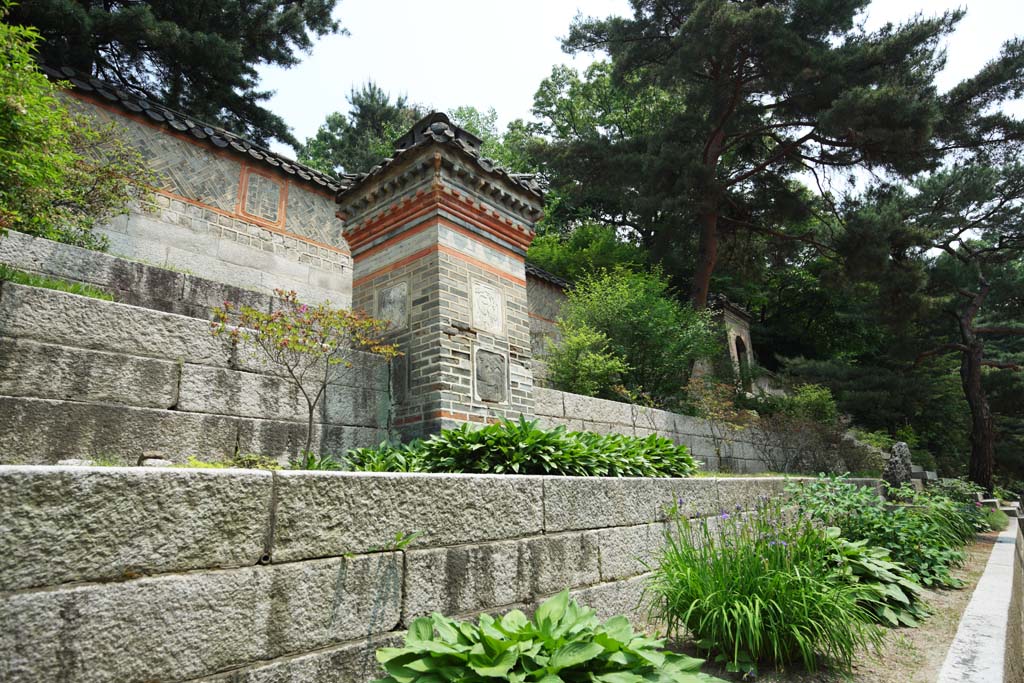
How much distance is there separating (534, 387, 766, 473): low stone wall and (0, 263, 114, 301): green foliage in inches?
176

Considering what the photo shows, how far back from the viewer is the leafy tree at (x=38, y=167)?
15.0ft

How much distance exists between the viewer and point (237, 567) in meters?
2.08

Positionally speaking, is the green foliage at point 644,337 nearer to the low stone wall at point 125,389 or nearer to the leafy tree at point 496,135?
the low stone wall at point 125,389

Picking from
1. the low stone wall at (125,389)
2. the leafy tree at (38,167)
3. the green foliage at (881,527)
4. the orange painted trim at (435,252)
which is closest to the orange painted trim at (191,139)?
the leafy tree at (38,167)

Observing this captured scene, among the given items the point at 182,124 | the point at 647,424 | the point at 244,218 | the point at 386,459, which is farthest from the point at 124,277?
the point at 647,424

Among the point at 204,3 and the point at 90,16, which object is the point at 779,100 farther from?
the point at 90,16

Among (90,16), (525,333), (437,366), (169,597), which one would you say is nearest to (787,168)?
(525,333)

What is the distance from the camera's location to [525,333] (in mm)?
7090

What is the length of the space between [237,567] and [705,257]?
1641 cm

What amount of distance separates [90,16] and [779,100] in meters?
16.8

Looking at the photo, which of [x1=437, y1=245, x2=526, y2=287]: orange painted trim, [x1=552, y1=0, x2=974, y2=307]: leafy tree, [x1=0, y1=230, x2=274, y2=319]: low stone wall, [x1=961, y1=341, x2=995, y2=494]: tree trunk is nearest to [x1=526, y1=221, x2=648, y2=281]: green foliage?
[x1=552, y1=0, x2=974, y2=307]: leafy tree

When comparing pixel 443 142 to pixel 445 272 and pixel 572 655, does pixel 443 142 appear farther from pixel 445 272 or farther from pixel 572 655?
pixel 572 655

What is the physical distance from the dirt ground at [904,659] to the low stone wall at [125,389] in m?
3.76

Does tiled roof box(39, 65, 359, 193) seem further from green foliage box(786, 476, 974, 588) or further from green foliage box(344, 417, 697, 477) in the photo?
green foliage box(786, 476, 974, 588)
